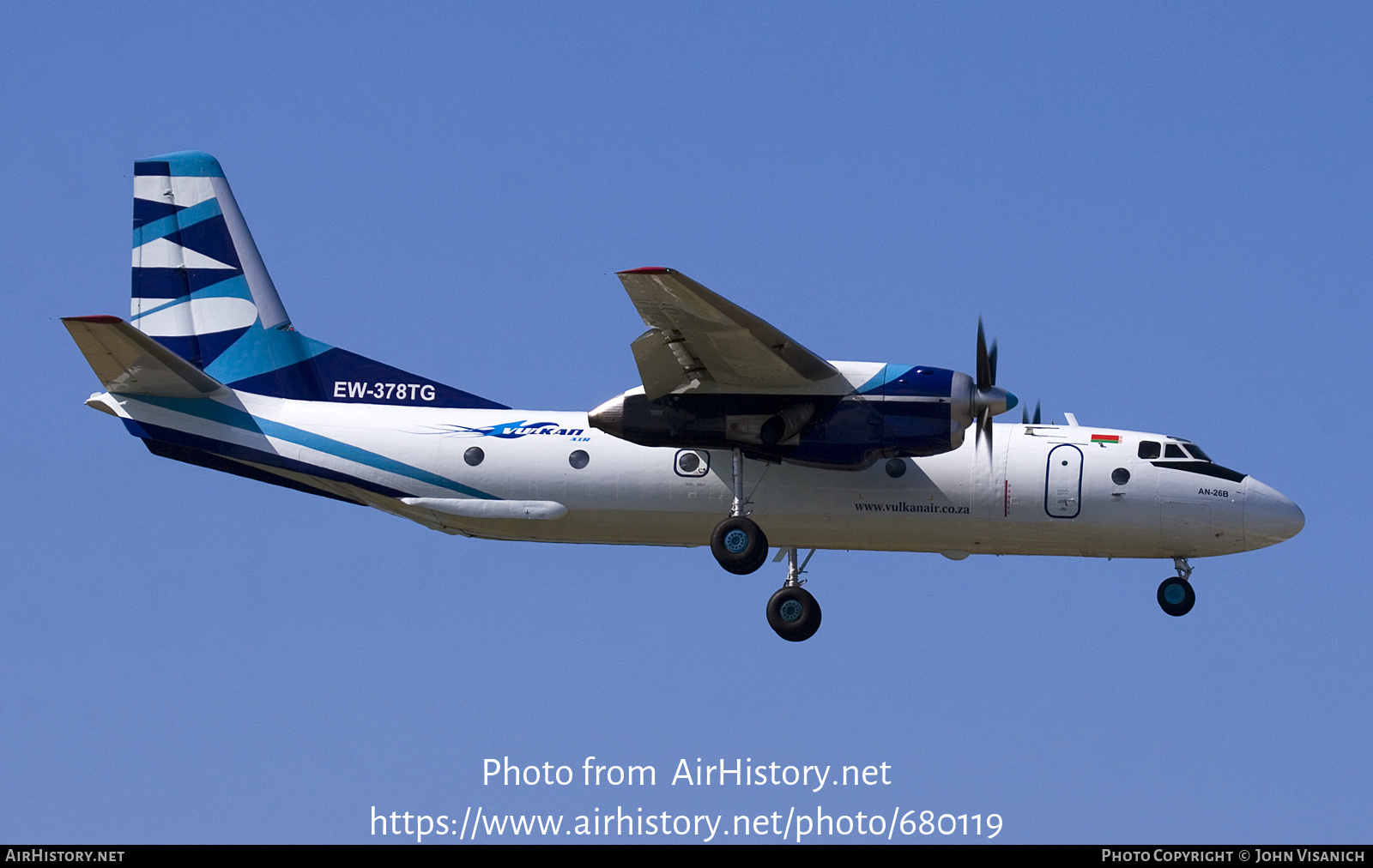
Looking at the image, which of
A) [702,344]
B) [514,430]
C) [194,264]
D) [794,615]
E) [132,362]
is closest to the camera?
[702,344]

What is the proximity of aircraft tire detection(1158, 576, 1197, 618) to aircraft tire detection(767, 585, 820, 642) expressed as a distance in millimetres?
5279

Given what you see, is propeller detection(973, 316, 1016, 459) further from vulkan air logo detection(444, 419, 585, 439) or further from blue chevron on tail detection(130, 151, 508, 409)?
blue chevron on tail detection(130, 151, 508, 409)

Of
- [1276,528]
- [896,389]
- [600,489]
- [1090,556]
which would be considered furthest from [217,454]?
[1276,528]

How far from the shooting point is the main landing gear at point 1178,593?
88.9 feet

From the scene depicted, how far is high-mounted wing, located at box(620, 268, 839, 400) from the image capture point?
23406 mm

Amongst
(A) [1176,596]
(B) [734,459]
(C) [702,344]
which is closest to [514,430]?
(B) [734,459]

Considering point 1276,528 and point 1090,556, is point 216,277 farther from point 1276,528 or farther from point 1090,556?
point 1276,528

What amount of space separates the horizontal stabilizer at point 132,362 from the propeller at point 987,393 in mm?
11709

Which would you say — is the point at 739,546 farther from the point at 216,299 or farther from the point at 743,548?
the point at 216,299

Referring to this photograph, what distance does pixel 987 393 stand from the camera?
83.6 feet

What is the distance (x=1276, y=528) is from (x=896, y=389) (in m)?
6.34

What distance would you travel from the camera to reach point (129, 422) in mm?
27625

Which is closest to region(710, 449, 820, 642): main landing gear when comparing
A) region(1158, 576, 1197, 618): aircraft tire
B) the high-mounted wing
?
the high-mounted wing

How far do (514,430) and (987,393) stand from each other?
7226mm
